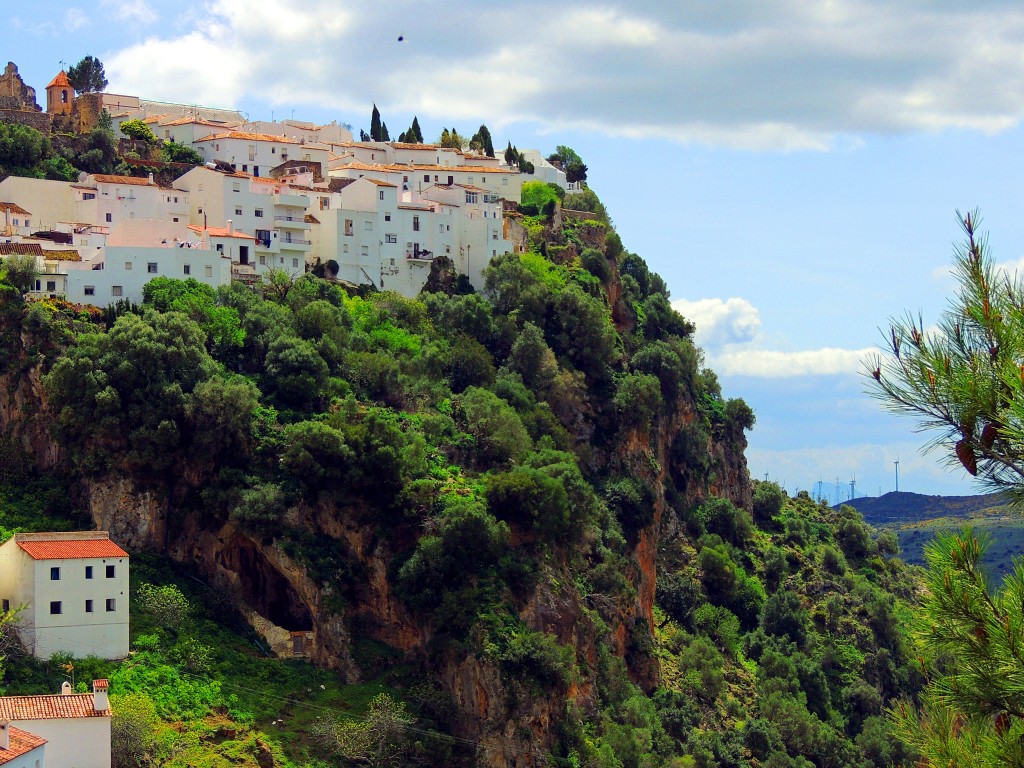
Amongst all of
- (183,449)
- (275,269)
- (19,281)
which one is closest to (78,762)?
(183,449)

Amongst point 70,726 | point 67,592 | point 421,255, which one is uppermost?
point 421,255

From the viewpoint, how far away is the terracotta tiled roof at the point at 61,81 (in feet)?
282

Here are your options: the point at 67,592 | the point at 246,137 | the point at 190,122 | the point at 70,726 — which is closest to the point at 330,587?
the point at 67,592

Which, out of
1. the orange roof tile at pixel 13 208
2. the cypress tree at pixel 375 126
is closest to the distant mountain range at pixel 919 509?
the cypress tree at pixel 375 126

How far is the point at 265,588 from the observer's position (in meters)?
60.4

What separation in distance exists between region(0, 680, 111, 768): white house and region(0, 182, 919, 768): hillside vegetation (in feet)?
5.66

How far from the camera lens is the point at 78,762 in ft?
149

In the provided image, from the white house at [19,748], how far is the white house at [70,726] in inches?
39.5

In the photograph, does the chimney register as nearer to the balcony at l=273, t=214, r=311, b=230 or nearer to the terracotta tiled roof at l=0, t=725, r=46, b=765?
the terracotta tiled roof at l=0, t=725, r=46, b=765

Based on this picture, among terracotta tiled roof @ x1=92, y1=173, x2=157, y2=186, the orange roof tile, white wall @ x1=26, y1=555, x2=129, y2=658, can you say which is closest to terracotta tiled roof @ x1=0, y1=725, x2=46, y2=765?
white wall @ x1=26, y1=555, x2=129, y2=658

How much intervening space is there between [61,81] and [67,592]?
4144 centimetres

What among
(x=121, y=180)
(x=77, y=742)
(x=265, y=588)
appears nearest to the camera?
(x=77, y=742)

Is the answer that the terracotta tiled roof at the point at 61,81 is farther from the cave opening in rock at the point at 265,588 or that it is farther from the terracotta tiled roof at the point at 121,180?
the cave opening in rock at the point at 265,588

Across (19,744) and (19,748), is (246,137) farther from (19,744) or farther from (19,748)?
(19,748)
